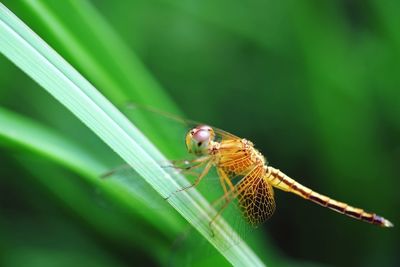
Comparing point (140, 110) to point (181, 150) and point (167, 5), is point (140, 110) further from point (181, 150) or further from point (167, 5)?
point (167, 5)

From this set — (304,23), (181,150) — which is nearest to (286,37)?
(304,23)

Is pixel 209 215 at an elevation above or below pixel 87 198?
below

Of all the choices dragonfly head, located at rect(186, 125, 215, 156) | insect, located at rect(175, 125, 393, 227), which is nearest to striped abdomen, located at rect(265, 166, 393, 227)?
insect, located at rect(175, 125, 393, 227)

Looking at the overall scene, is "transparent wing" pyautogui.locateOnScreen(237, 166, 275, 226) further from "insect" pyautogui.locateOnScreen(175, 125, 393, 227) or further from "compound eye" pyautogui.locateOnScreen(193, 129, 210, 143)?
"compound eye" pyautogui.locateOnScreen(193, 129, 210, 143)

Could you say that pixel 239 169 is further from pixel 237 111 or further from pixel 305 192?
pixel 237 111

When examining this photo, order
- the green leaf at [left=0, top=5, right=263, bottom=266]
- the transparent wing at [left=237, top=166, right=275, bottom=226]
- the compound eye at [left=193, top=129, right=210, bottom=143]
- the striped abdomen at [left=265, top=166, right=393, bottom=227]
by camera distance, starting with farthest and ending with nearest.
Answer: the striped abdomen at [left=265, top=166, right=393, bottom=227] → the compound eye at [left=193, top=129, right=210, bottom=143] → the transparent wing at [left=237, top=166, right=275, bottom=226] → the green leaf at [left=0, top=5, right=263, bottom=266]

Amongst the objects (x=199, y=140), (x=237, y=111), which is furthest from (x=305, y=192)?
(x=237, y=111)
